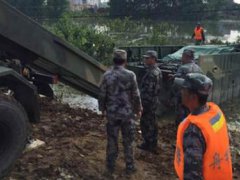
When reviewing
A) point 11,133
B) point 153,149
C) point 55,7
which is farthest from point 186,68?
point 55,7

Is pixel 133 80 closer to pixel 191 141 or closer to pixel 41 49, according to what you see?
pixel 41 49

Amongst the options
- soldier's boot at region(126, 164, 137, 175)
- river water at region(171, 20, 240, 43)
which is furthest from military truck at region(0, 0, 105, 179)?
river water at region(171, 20, 240, 43)

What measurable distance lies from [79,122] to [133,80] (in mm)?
2676

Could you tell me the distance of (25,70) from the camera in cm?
575

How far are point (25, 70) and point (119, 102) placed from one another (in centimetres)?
134

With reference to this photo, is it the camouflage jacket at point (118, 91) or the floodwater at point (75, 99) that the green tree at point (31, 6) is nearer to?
the floodwater at point (75, 99)

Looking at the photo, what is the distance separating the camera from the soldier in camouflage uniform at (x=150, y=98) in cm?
655

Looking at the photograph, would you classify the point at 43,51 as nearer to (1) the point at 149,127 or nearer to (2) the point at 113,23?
(1) the point at 149,127

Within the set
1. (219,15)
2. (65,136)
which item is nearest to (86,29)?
(65,136)

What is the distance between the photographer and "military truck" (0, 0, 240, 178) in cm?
456

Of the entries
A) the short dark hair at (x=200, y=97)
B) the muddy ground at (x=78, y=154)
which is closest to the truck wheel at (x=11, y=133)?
the muddy ground at (x=78, y=154)

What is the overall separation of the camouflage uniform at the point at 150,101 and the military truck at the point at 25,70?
2.96 feet

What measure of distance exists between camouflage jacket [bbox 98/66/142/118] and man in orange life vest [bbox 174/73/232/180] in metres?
2.57

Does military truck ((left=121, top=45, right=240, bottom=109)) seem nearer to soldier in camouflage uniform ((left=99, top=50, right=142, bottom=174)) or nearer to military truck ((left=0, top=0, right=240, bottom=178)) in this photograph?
military truck ((left=0, top=0, right=240, bottom=178))
